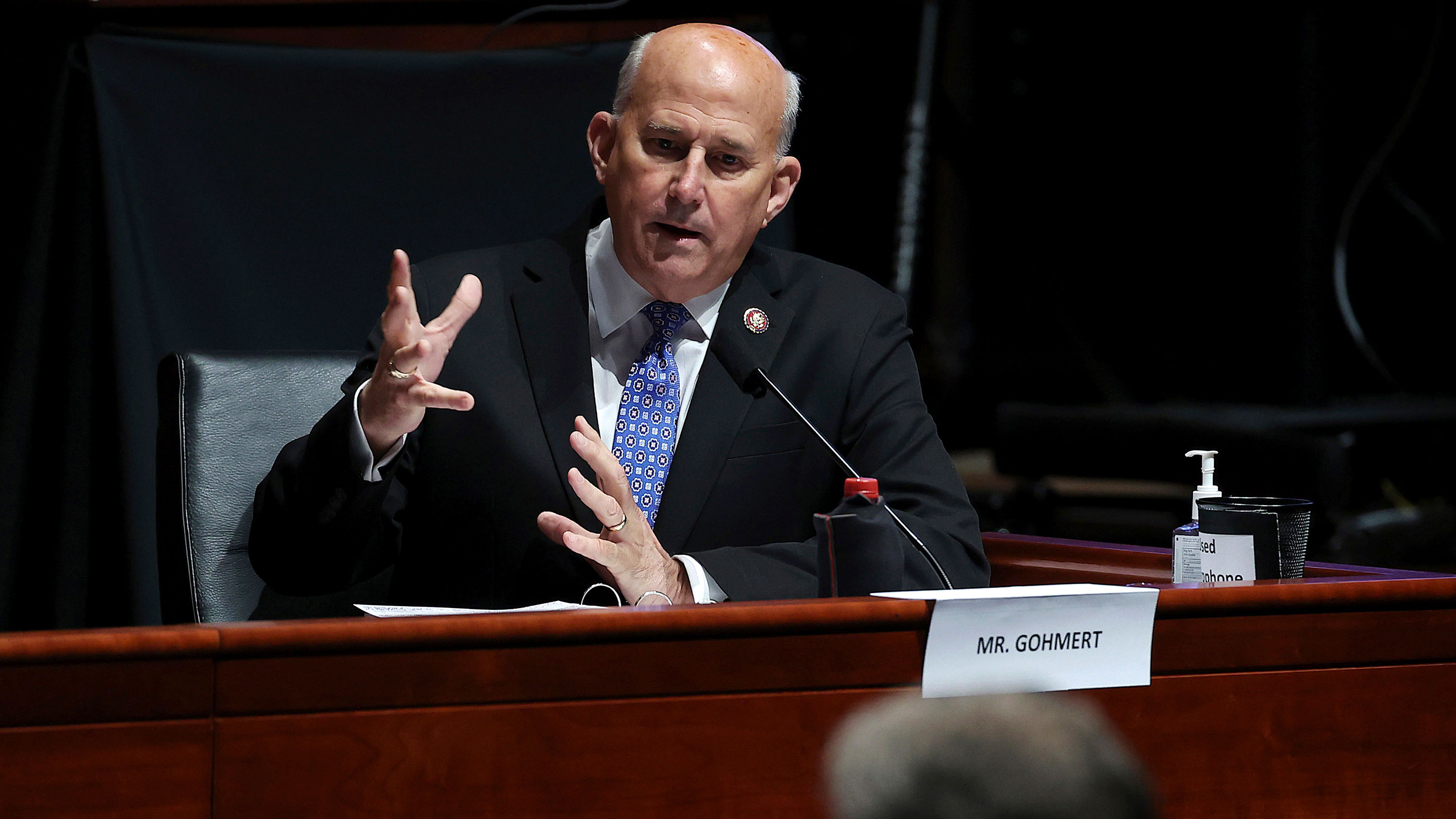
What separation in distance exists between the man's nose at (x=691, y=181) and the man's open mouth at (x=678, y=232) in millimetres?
39

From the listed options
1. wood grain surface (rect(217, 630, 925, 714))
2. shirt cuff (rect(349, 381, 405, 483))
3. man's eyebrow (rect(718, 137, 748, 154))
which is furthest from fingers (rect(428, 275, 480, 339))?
wood grain surface (rect(217, 630, 925, 714))

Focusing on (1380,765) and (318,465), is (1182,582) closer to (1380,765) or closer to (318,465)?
(1380,765)

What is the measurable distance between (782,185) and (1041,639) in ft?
3.39

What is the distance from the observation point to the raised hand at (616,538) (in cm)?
149

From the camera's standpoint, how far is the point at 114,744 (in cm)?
99

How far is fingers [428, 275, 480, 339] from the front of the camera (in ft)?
5.11

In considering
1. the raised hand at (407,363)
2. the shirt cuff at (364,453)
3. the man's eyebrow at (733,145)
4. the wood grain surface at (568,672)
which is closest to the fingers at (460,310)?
the raised hand at (407,363)

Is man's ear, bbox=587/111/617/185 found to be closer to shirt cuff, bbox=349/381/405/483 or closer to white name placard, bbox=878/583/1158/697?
shirt cuff, bbox=349/381/405/483

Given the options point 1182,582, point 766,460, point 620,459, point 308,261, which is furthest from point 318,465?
point 1182,582

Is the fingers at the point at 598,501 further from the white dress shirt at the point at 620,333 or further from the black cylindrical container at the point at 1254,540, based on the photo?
the black cylindrical container at the point at 1254,540

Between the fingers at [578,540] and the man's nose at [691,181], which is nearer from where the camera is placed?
the fingers at [578,540]

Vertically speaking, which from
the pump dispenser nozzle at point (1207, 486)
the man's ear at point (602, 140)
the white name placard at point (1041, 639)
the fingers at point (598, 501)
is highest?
the man's ear at point (602, 140)

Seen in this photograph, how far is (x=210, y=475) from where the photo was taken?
181 cm

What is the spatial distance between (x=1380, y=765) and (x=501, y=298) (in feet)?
4.06
